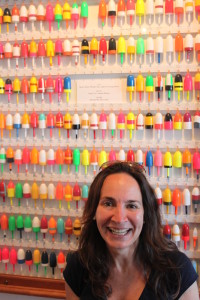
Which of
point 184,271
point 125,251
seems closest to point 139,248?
point 125,251

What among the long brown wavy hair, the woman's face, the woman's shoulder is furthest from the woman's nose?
the woman's shoulder

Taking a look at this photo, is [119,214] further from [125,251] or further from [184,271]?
[184,271]

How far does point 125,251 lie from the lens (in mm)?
1524

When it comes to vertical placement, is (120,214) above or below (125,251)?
above

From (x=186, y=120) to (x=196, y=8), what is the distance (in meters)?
0.64

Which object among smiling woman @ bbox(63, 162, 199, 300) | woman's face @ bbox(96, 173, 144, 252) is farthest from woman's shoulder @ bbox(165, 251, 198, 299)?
woman's face @ bbox(96, 173, 144, 252)

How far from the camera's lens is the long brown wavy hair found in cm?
149

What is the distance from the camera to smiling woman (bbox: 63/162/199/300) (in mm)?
1469

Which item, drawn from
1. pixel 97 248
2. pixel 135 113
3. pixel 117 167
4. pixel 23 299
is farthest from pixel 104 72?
pixel 23 299

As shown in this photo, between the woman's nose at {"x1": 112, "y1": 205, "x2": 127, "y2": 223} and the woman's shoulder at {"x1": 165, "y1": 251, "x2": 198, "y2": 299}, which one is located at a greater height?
the woman's nose at {"x1": 112, "y1": 205, "x2": 127, "y2": 223}

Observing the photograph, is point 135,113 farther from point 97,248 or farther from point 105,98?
point 97,248

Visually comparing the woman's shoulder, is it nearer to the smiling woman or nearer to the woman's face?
the smiling woman

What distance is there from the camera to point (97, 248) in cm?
160

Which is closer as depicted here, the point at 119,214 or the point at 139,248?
the point at 119,214
